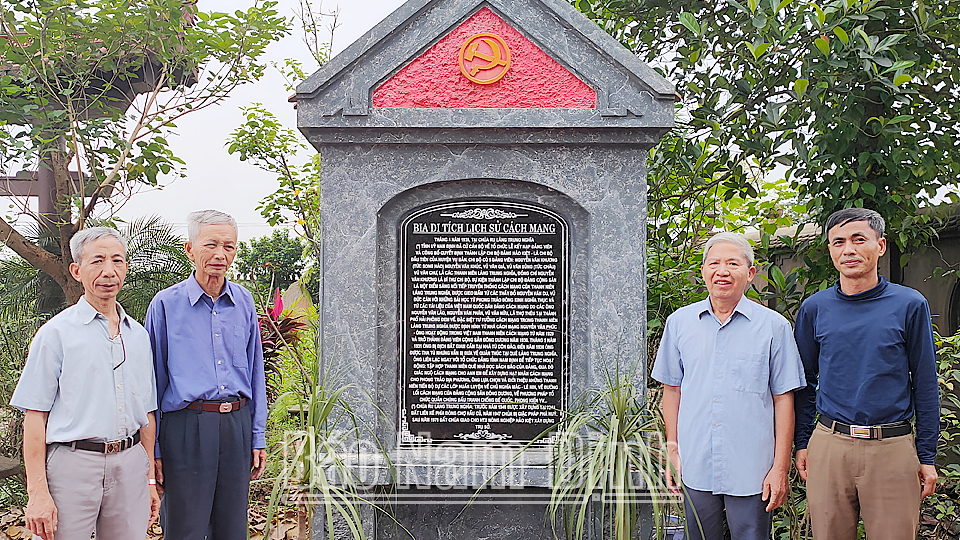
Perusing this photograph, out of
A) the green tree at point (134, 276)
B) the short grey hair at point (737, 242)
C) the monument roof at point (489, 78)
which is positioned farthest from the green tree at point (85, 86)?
the short grey hair at point (737, 242)

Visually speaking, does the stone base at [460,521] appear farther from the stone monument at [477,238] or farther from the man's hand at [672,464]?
the man's hand at [672,464]

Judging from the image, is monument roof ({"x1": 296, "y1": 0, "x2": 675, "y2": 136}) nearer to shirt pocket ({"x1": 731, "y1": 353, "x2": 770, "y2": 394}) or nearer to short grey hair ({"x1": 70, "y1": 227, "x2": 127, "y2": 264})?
short grey hair ({"x1": 70, "y1": 227, "x2": 127, "y2": 264})

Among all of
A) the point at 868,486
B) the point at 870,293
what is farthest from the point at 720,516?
the point at 870,293

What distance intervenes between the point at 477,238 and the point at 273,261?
19617mm

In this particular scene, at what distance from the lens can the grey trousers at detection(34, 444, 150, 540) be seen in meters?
2.51

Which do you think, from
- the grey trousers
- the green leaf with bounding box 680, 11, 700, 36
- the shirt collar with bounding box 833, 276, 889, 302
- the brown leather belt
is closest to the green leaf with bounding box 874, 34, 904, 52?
the green leaf with bounding box 680, 11, 700, 36

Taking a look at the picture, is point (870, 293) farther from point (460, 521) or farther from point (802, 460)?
point (460, 521)

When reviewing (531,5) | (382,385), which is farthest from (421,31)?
(382,385)

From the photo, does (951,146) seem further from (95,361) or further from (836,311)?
(95,361)

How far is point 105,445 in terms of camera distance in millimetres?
2576

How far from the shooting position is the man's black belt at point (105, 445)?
2.54m

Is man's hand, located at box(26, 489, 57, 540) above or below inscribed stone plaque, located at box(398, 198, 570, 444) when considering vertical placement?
below

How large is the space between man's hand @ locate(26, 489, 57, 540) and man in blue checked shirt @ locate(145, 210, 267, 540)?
1.63 ft

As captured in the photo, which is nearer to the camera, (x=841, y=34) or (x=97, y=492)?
(x=97, y=492)
